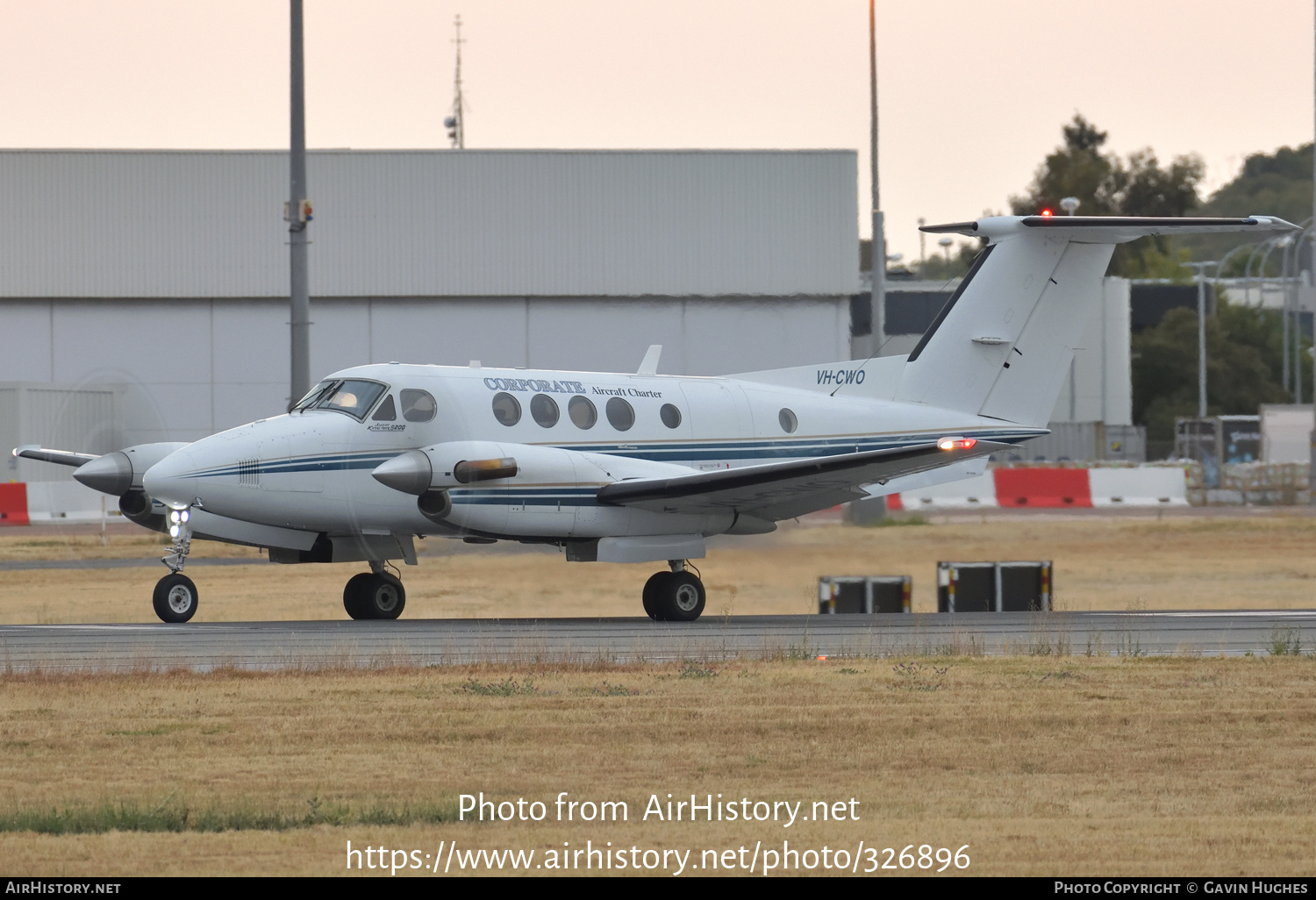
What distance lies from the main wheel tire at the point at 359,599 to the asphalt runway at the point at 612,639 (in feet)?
1.32

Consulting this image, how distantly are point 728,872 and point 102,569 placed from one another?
2511 centimetres

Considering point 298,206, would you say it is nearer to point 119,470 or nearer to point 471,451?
point 119,470

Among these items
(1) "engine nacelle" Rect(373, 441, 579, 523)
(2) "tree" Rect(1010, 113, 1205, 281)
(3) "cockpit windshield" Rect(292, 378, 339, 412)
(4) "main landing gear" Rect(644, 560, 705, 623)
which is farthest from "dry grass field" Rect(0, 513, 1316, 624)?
(2) "tree" Rect(1010, 113, 1205, 281)

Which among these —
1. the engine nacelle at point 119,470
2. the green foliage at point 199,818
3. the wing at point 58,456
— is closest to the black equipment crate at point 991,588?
the engine nacelle at point 119,470

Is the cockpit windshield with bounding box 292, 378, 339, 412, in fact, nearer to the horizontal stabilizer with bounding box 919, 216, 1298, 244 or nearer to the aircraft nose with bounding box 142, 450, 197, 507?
the aircraft nose with bounding box 142, 450, 197, 507

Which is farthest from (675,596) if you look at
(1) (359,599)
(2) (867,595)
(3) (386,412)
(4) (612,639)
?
(3) (386,412)

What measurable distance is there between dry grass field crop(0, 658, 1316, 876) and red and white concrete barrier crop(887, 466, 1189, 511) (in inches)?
1163

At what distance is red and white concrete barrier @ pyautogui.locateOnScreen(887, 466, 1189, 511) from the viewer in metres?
45.3

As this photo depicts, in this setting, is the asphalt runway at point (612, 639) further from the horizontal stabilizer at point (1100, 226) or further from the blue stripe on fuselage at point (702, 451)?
the horizontal stabilizer at point (1100, 226)

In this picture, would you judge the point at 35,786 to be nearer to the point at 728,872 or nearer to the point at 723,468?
the point at 728,872

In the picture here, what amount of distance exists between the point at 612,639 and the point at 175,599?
547cm

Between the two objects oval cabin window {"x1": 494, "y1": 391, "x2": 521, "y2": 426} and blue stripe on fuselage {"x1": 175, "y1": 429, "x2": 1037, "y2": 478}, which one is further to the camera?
oval cabin window {"x1": 494, "y1": 391, "x2": 521, "y2": 426}

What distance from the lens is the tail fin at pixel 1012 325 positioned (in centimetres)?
2416

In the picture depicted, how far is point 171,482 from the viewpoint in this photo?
19469 mm
